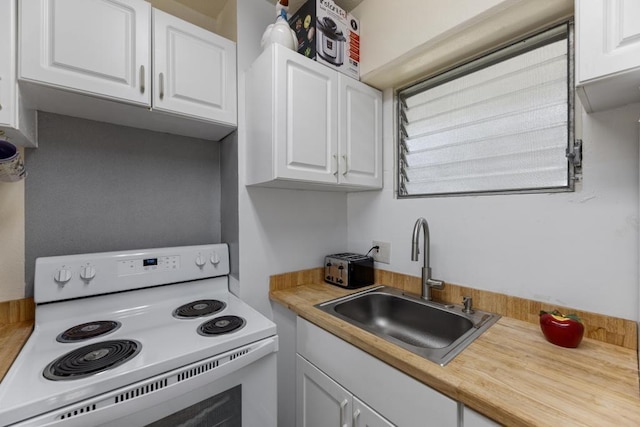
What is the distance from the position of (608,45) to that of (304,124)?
3.43ft

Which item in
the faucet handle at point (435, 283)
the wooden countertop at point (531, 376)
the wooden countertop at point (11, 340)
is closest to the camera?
the wooden countertop at point (531, 376)

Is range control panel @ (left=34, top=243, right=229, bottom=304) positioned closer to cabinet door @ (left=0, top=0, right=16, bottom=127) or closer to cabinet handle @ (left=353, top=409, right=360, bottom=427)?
cabinet door @ (left=0, top=0, right=16, bottom=127)

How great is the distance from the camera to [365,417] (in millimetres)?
968

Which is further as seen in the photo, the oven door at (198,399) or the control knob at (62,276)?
the control knob at (62,276)

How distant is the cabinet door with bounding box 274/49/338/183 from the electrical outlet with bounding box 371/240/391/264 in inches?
21.7

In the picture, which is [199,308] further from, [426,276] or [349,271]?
[426,276]

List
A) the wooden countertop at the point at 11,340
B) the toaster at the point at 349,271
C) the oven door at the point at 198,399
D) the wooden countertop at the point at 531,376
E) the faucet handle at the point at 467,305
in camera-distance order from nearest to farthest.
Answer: the wooden countertop at the point at 531,376 < the oven door at the point at 198,399 < the wooden countertop at the point at 11,340 < the faucet handle at the point at 467,305 < the toaster at the point at 349,271

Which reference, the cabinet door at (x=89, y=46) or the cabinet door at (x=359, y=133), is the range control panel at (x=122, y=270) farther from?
the cabinet door at (x=359, y=133)

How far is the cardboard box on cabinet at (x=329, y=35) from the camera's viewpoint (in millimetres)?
1393

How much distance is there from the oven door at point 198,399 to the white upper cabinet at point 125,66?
1.10m

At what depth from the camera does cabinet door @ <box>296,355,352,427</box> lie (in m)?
1.06

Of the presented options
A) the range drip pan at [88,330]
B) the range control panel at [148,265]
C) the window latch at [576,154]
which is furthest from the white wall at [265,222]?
the window latch at [576,154]

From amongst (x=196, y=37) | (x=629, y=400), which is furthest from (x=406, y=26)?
(x=629, y=400)

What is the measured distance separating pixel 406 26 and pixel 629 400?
5.07ft
